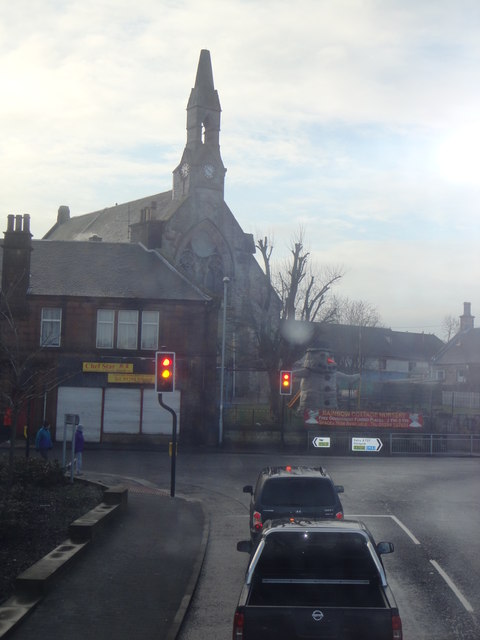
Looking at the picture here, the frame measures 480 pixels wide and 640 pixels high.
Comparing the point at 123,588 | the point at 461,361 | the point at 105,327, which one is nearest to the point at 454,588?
the point at 123,588

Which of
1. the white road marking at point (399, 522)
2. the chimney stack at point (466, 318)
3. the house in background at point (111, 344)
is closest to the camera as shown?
the white road marking at point (399, 522)

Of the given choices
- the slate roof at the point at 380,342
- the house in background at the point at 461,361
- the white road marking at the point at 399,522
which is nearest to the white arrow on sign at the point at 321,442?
the white road marking at the point at 399,522

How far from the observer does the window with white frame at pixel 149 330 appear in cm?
3694

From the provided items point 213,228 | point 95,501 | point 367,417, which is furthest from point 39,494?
point 213,228

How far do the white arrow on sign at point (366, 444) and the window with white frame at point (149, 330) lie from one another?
10592 millimetres

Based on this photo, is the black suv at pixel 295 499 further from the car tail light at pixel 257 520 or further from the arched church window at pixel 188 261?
the arched church window at pixel 188 261

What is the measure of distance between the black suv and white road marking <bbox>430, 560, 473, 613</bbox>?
1.82 meters

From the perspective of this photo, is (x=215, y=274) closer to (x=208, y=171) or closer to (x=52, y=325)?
(x=208, y=171)

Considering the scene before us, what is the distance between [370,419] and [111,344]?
13.2 metres

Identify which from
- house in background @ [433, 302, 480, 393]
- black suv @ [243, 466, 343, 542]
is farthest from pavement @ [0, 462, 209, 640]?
house in background @ [433, 302, 480, 393]

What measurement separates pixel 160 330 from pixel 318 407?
11825mm

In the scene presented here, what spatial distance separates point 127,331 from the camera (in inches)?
1449

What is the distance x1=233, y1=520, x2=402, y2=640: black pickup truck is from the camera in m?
6.87

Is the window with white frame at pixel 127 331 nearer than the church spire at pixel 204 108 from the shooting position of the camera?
Yes
